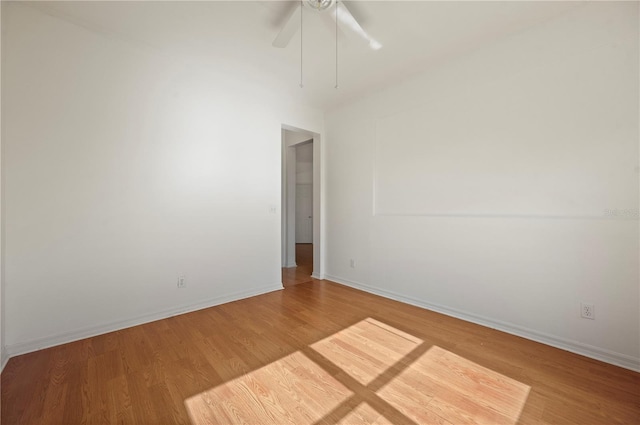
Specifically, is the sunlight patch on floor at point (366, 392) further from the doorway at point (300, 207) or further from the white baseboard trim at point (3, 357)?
the doorway at point (300, 207)

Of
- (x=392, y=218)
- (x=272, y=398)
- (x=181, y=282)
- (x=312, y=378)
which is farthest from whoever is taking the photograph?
(x=392, y=218)

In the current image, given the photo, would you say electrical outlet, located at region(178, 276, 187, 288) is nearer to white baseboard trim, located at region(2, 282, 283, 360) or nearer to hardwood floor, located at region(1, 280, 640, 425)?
white baseboard trim, located at region(2, 282, 283, 360)

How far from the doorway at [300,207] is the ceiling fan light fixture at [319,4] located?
6.21 feet

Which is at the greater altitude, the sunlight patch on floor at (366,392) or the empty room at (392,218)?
the empty room at (392,218)

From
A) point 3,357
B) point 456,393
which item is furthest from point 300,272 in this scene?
point 3,357

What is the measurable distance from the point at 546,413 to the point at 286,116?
12.4ft

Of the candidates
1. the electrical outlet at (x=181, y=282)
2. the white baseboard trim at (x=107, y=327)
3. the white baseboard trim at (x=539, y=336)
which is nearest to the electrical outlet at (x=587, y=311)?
the white baseboard trim at (x=539, y=336)

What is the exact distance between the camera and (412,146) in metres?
3.05

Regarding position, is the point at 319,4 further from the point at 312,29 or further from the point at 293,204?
the point at 293,204

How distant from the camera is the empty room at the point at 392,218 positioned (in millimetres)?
1595

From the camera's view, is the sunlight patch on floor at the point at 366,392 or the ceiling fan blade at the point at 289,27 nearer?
the sunlight patch on floor at the point at 366,392

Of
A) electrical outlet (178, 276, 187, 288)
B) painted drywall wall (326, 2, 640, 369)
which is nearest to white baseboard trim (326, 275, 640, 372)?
painted drywall wall (326, 2, 640, 369)

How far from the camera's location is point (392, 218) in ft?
10.6

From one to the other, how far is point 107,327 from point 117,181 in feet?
4.33
